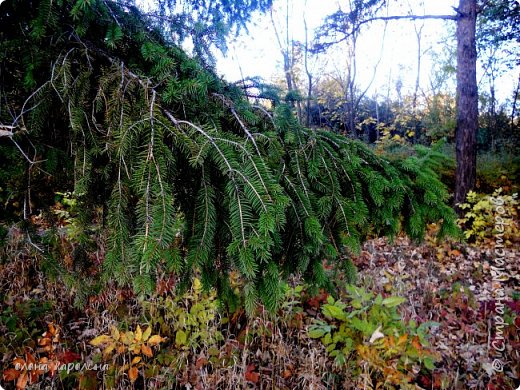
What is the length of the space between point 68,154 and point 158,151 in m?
0.67

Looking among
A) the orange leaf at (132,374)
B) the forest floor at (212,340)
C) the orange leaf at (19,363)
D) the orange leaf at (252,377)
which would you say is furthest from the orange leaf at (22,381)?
the orange leaf at (252,377)

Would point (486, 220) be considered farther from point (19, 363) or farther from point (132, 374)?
point (19, 363)

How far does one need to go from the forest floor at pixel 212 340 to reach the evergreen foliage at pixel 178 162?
62 centimetres

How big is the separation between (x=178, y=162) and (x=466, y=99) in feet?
18.9

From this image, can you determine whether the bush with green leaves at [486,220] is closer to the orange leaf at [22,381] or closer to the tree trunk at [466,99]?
the tree trunk at [466,99]

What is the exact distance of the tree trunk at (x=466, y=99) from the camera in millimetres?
5086

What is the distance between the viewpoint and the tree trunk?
5.09 m

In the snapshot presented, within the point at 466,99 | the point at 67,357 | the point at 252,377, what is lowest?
the point at 252,377

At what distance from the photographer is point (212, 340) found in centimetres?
240

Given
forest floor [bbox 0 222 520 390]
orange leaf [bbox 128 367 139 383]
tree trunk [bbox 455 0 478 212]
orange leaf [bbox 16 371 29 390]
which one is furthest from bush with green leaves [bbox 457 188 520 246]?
orange leaf [bbox 16 371 29 390]

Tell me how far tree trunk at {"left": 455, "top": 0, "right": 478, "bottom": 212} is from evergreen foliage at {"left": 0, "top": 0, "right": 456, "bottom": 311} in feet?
14.7

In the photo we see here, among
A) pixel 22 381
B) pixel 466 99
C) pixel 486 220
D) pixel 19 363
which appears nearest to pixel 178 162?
pixel 22 381

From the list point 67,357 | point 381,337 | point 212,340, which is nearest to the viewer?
point 381,337

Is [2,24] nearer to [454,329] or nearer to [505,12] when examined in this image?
[454,329]
